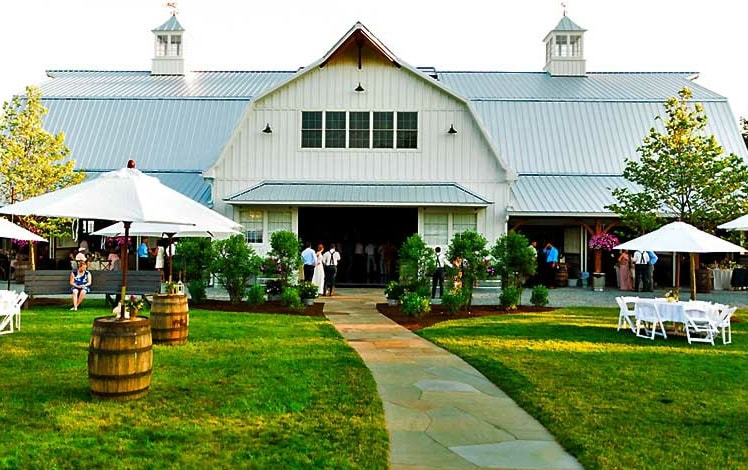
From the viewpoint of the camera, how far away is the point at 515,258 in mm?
15328

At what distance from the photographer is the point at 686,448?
5.12 metres

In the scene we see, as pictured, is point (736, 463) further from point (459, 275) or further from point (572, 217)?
point (572, 217)

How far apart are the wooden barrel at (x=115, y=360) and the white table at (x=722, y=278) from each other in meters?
21.2

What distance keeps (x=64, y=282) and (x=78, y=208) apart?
28.7 ft

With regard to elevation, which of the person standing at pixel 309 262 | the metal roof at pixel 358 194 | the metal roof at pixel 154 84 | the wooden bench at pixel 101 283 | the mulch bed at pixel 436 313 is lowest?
the mulch bed at pixel 436 313

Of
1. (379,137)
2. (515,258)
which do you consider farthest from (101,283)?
(379,137)

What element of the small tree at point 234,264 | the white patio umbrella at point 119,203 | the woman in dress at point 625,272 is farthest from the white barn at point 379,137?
the white patio umbrella at point 119,203

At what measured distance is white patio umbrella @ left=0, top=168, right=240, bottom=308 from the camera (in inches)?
257

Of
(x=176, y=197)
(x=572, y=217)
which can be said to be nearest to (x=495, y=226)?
(x=572, y=217)

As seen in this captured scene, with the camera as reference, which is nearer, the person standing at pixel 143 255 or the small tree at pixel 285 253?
the small tree at pixel 285 253

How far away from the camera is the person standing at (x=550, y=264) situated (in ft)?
72.8

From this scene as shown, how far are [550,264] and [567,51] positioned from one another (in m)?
15.2

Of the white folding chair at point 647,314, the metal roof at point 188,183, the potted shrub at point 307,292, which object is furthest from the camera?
the metal roof at point 188,183

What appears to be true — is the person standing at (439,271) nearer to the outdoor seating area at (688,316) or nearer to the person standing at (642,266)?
the outdoor seating area at (688,316)
